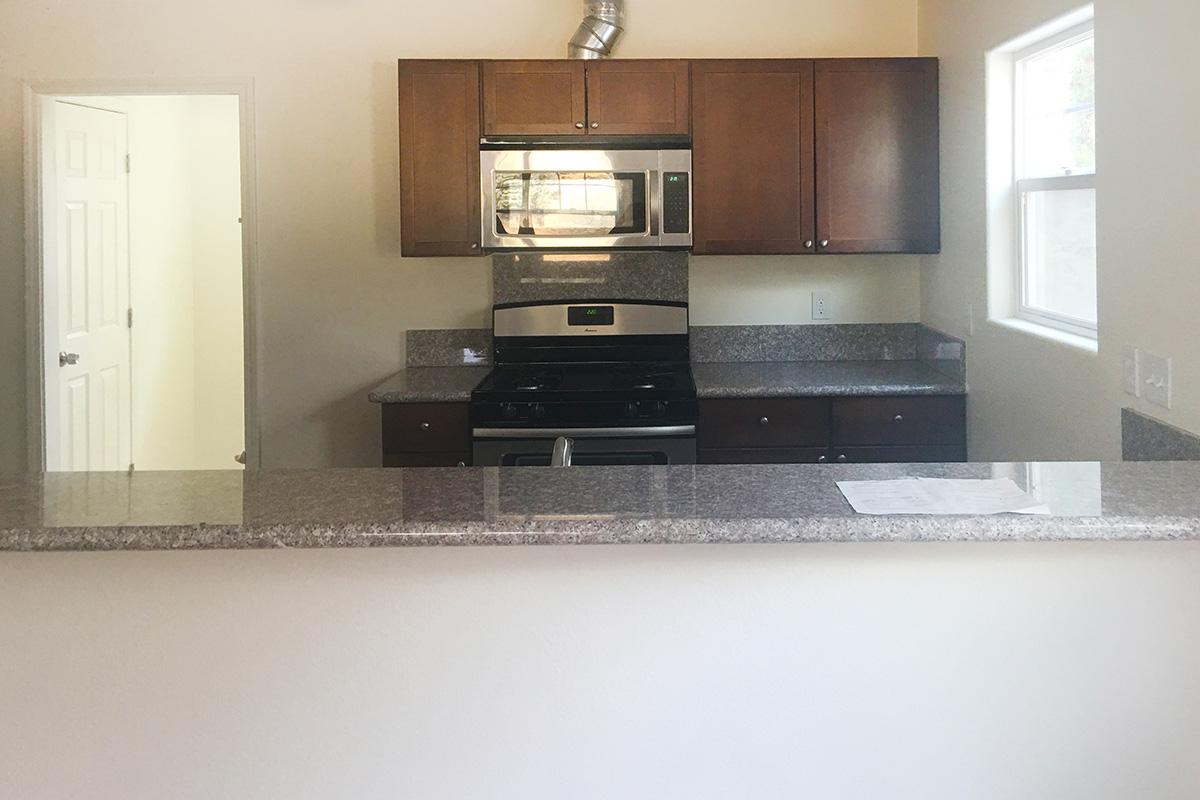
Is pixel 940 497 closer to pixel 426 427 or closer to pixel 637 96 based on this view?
pixel 426 427

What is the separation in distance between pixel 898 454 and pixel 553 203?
142cm

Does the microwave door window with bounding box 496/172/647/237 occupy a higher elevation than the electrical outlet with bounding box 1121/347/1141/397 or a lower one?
higher

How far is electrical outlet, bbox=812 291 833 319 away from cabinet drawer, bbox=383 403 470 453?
143 centimetres

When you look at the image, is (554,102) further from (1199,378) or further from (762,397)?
(1199,378)

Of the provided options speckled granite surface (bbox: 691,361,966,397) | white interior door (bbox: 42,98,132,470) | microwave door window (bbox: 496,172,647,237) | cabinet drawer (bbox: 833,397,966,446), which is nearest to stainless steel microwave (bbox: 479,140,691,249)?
microwave door window (bbox: 496,172,647,237)

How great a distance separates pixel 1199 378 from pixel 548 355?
102 inches

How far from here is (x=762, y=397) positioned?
4152mm

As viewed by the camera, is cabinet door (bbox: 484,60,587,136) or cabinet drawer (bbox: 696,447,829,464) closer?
cabinet drawer (bbox: 696,447,829,464)

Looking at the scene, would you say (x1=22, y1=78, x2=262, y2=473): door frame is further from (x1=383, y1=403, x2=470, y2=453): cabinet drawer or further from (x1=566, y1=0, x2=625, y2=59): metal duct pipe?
(x1=566, y1=0, x2=625, y2=59): metal duct pipe

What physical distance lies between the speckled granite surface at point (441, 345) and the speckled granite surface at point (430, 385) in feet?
0.10

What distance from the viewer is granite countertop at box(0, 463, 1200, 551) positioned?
163 cm

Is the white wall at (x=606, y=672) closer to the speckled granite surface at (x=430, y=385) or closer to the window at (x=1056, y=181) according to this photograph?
the window at (x=1056, y=181)

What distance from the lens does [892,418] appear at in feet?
13.6

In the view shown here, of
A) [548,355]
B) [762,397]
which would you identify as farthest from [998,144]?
[548,355]
